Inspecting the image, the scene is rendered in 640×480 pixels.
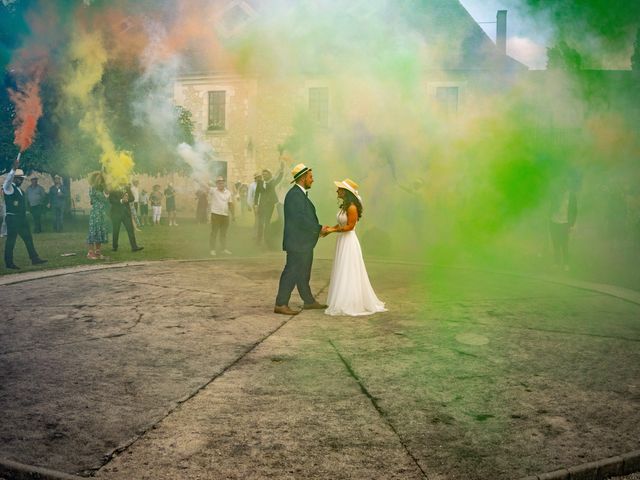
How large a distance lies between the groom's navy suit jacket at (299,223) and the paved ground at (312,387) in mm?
885

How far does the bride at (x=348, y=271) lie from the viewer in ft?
23.4

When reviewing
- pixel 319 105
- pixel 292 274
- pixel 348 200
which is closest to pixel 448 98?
pixel 319 105

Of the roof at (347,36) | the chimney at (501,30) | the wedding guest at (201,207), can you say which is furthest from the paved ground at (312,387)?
the chimney at (501,30)

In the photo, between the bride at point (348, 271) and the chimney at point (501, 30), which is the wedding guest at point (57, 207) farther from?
the chimney at point (501, 30)

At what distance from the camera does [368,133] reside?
22.7m

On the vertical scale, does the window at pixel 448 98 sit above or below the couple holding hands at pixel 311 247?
above

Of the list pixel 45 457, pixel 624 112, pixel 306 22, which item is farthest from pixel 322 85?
pixel 45 457

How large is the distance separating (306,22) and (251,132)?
734cm

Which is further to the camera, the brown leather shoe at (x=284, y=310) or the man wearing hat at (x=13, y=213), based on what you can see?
the man wearing hat at (x=13, y=213)

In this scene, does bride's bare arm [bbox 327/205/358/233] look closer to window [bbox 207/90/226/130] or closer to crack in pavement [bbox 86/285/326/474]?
crack in pavement [bbox 86/285/326/474]

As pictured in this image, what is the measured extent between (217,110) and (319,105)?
235 inches

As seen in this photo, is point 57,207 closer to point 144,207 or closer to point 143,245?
point 143,245

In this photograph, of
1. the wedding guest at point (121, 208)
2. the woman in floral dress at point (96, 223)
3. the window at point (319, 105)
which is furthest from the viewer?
the window at point (319, 105)

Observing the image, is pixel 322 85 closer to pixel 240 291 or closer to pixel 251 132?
pixel 251 132
